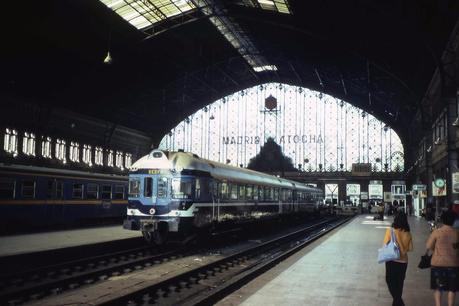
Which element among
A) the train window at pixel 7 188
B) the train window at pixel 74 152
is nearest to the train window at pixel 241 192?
the train window at pixel 7 188

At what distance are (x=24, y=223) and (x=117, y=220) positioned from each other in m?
9.35

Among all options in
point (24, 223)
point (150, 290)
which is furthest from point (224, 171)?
point (150, 290)

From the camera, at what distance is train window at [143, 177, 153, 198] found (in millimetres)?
16612

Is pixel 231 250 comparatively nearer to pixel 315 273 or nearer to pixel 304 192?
pixel 315 273

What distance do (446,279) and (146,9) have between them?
32.2 m

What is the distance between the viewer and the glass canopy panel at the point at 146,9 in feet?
109

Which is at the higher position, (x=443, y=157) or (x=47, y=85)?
(x=47, y=85)

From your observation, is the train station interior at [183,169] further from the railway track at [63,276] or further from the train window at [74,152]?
the train window at [74,152]

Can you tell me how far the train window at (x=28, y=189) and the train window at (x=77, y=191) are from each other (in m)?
2.74

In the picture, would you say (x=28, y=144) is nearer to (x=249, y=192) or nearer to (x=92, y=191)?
(x=92, y=191)

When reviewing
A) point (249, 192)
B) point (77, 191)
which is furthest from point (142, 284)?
point (77, 191)

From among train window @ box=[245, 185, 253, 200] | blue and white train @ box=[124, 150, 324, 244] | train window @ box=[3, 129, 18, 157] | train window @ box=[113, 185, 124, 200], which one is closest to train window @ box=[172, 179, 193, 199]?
blue and white train @ box=[124, 150, 324, 244]

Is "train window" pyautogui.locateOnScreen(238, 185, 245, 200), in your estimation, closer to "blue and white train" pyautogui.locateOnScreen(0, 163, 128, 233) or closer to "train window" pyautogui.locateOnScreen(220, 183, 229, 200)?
"train window" pyautogui.locateOnScreen(220, 183, 229, 200)

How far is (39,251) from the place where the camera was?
13.3 metres
